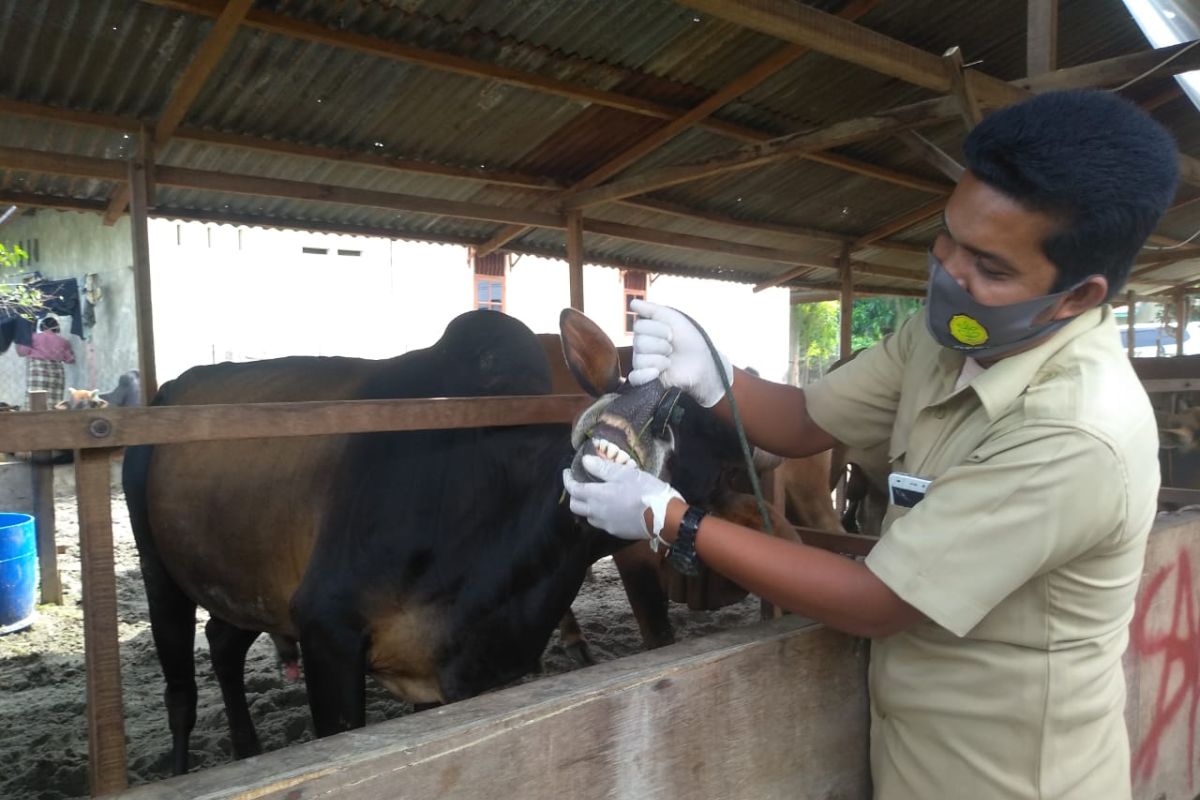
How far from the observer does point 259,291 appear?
1370 centimetres

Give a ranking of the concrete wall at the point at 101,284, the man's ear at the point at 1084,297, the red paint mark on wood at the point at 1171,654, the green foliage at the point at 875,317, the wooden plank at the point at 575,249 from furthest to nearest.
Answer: the green foliage at the point at 875,317, the concrete wall at the point at 101,284, the wooden plank at the point at 575,249, the red paint mark on wood at the point at 1171,654, the man's ear at the point at 1084,297

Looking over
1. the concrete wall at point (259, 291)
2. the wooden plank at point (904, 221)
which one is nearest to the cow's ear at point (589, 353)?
the wooden plank at point (904, 221)

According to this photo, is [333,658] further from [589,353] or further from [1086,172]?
[1086,172]

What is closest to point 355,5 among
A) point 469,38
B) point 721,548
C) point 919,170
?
point 469,38

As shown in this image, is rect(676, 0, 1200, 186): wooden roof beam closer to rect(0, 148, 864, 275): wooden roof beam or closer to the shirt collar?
the shirt collar

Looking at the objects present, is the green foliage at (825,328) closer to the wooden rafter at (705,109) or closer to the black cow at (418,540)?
the wooden rafter at (705,109)

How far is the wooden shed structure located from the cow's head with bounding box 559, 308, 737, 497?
0.31m

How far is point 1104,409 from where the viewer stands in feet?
4.17

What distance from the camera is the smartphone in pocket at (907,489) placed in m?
1.48

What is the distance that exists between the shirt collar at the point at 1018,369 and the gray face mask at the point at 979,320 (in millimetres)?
25

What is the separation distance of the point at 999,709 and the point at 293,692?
3464 mm

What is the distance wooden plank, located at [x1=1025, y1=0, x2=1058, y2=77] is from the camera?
3.95 m

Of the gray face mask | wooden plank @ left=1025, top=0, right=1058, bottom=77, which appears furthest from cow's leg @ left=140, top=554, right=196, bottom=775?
wooden plank @ left=1025, top=0, right=1058, bottom=77

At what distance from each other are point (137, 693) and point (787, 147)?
185 inches
